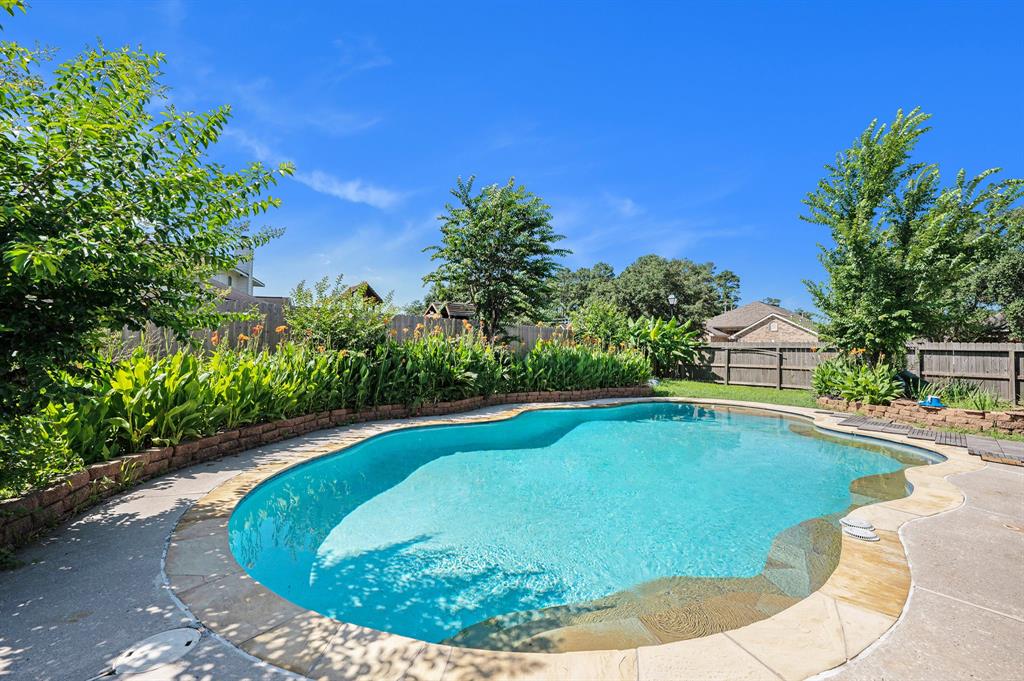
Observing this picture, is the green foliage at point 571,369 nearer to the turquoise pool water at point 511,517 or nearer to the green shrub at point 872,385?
the turquoise pool water at point 511,517

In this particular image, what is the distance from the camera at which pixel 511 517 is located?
419cm

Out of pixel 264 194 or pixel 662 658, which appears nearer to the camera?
pixel 662 658

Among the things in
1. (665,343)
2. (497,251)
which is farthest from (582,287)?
(497,251)

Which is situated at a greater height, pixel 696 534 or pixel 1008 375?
pixel 1008 375

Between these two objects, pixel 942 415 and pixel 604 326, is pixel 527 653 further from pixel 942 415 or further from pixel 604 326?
pixel 604 326

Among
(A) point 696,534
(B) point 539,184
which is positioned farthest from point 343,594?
(B) point 539,184

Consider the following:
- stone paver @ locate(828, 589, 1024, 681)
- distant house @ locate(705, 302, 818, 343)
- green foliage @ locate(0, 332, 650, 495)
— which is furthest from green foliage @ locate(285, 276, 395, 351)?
distant house @ locate(705, 302, 818, 343)

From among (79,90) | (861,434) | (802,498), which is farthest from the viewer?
(861,434)

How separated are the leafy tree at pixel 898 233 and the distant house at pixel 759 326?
17231mm

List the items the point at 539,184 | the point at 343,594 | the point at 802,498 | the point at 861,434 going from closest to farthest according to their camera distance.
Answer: the point at 343,594, the point at 802,498, the point at 861,434, the point at 539,184

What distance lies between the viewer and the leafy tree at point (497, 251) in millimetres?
11773

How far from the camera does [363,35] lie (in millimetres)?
7316

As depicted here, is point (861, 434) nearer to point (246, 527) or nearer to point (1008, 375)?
point (1008, 375)

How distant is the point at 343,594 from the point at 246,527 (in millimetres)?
1223
